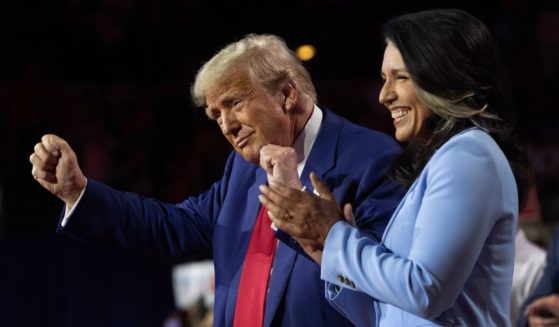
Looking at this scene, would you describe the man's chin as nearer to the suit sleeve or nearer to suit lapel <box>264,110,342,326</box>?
suit lapel <box>264,110,342,326</box>

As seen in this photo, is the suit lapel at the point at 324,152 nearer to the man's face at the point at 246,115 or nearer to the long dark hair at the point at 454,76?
the man's face at the point at 246,115

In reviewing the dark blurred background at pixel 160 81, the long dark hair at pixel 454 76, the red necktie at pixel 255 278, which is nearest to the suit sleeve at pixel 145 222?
the red necktie at pixel 255 278

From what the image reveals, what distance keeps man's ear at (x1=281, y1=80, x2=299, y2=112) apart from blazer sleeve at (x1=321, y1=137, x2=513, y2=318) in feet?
2.99

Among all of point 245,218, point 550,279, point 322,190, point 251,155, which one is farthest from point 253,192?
point 550,279

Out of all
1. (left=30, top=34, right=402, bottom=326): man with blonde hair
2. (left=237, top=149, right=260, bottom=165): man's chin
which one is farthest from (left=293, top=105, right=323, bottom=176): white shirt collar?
(left=237, top=149, right=260, bottom=165): man's chin

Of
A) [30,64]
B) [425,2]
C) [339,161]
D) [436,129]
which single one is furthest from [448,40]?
[425,2]

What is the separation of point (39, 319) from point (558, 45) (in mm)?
5233

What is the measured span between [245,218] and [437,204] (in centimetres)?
106

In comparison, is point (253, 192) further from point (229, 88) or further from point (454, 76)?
point (454, 76)

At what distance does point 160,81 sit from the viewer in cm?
681

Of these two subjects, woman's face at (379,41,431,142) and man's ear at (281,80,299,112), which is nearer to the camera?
woman's face at (379,41,431,142)

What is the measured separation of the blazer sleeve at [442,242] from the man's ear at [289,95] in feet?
2.99

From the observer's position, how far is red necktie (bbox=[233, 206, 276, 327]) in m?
2.60

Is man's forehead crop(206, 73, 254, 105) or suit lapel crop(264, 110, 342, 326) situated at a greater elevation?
man's forehead crop(206, 73, 254, 105)
